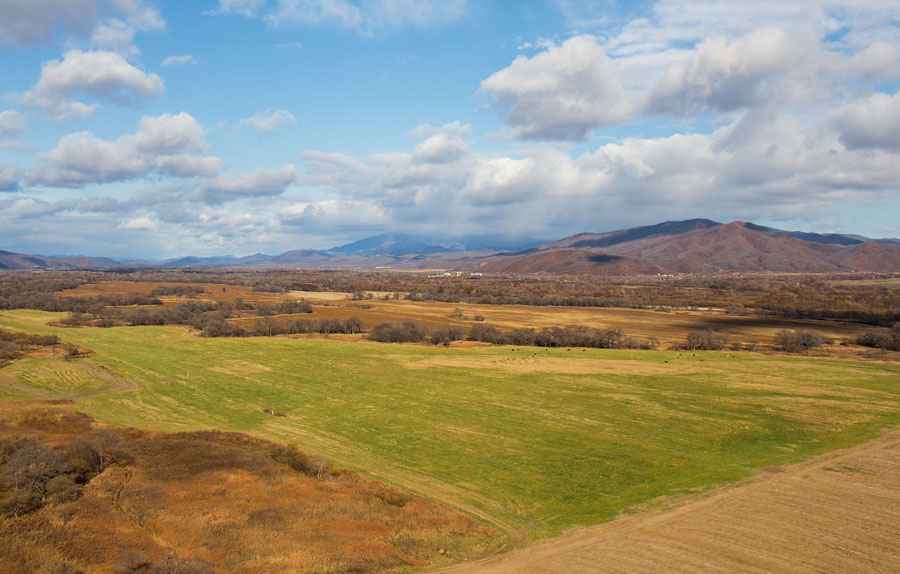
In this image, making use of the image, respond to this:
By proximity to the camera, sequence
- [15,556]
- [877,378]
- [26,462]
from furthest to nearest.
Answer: [877,378]
[26,462]
[15,556]

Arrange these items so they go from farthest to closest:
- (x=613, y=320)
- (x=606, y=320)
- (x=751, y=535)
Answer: (x=613, y=320) → (x=606, y=320) → (x=751, y=535)

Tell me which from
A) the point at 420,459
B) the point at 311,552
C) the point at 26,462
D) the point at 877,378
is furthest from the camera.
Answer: the point at 877,378

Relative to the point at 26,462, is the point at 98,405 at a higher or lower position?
lower

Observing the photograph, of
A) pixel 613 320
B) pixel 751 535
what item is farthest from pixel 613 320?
pixel 751 535

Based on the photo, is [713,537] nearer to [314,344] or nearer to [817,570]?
[817,570]

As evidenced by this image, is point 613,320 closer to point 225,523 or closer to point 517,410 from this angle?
point 517,410

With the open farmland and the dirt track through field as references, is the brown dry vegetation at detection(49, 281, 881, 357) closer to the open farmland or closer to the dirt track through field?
the open farmland

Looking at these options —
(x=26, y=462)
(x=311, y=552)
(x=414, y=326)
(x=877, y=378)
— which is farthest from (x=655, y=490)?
(x=414, y=326)

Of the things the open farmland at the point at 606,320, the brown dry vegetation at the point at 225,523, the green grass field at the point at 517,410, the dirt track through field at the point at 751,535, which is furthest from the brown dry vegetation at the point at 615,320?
the brown dry vegetation at the point at 225,523
